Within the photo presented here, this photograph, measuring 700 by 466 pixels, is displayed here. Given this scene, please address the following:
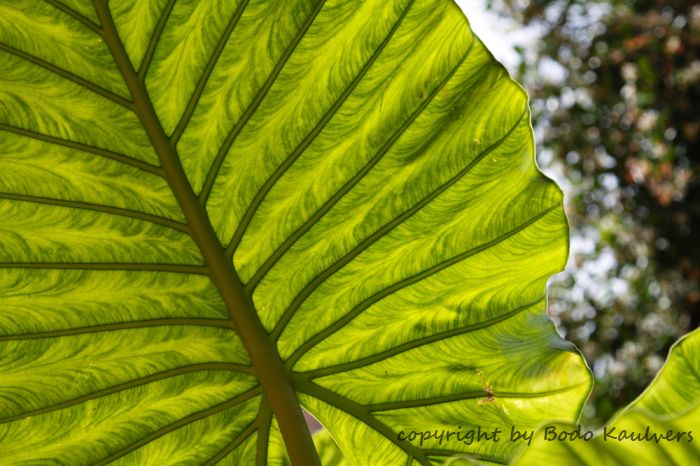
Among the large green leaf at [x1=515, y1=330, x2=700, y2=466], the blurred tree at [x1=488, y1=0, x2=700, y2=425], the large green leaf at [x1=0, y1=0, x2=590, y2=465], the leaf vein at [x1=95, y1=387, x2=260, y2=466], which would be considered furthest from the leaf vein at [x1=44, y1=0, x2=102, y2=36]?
the blurred tree at [x1=488, y1=0, x2=700, y2=425]

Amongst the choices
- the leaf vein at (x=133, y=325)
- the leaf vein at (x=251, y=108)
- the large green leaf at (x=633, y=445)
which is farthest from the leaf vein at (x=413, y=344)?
the large green leaf at (x=633, y=445)

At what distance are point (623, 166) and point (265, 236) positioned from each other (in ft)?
8.75

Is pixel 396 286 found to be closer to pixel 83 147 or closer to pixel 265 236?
pixel 265 236

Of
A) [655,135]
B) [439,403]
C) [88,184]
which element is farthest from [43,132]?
[655,135]

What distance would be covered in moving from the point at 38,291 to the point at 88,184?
12 centimetres

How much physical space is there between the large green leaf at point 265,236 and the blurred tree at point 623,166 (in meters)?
2.31

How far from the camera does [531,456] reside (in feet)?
1.49

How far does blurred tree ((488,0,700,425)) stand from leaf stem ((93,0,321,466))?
2419 millimetres

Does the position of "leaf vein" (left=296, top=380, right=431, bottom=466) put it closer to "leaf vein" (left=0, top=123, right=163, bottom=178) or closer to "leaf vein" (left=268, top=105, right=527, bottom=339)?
"leaf vein" (left=268, top=105, right=527, bottom=339)

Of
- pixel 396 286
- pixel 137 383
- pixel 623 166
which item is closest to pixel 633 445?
pixel 396 286

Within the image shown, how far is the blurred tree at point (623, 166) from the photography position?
320 centimetres

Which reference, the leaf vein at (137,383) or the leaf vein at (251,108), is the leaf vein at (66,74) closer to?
the leaf vein at (251,108)

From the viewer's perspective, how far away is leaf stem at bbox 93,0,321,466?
80 centimetres

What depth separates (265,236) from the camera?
0.88 metres
